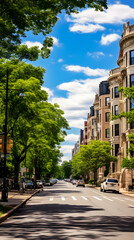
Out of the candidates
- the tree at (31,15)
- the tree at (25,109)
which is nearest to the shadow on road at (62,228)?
the tree at (31,15)

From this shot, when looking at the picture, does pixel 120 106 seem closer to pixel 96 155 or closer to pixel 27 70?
pixel 96 155

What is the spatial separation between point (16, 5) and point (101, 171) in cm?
7169

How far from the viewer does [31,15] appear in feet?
55.7

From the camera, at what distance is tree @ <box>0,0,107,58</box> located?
1538 centimetres

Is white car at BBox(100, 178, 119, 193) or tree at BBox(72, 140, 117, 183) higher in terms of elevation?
tree at BBox(72, 140, 117, 183)

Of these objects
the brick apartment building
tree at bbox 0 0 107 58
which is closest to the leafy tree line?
tree at bbox 0 0 107 58

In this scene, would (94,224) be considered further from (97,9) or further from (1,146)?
(97,9)

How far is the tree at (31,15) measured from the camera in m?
15.4

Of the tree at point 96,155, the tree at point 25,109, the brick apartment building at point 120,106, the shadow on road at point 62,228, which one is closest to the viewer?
the shadow on road at point 62,228

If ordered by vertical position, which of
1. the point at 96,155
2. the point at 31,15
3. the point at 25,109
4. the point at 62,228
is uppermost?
the point at 31,15

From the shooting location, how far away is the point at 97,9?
15.6 meters

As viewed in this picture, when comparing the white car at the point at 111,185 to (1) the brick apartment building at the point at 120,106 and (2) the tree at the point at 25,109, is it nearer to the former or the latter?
(1) the brick apartment building at the point at 120,106

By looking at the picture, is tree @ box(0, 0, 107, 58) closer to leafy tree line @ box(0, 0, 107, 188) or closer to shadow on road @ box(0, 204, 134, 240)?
leafy tree line @ box(0, 0, 107, 188)

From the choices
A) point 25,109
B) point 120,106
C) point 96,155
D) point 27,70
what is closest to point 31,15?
point 25,109
